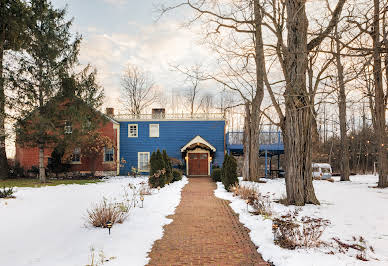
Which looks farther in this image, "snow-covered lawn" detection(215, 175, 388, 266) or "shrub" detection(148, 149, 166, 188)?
"shrub" detection(148, 149, 166, 188)

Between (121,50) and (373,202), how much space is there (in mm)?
14653

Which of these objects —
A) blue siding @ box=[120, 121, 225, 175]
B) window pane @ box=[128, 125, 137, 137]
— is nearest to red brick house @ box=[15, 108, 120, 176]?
blue siding @ box=[120, 121, 225, 175]

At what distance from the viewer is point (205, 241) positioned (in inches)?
211

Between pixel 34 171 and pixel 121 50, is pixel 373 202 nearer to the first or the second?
pixel 121 50

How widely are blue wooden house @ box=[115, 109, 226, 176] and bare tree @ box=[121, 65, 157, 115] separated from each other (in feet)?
37.1

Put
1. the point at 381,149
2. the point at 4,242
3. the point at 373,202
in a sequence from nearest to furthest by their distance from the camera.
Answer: the point at 4,242 < the point at 373,202 < the point at 381,149

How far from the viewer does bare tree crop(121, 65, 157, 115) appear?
36562mm

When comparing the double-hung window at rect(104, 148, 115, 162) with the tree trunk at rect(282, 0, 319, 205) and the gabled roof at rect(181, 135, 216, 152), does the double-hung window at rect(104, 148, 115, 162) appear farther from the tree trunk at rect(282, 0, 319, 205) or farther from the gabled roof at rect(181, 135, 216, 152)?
the tree trunk at rect(282, 0, 319, 205)

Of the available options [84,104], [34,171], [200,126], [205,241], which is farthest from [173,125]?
[205,241]

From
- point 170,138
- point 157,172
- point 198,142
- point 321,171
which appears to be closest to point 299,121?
point 157,172

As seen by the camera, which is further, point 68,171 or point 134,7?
point 68,171

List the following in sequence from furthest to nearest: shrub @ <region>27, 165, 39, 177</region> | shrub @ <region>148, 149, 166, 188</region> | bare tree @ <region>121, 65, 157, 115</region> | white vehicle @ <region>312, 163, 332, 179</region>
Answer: bare tree @ <region>121, 65, 157, 115</region> < white vehicle @ <region>312, 163, 332, 179</region> < shrub @ <region>27, 165, 39, 177</region> < shrub @ <region>148, 149, 166, 188</region>

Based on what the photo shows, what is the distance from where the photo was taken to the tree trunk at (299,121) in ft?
26.6

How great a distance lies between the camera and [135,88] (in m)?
36.8
